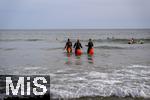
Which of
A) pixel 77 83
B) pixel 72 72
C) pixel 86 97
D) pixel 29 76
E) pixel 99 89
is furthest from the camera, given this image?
pixel 72 72

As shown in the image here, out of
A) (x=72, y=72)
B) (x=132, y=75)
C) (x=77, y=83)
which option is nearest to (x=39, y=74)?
(x=72, y=72)

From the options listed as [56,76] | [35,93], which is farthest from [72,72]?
[35,93]

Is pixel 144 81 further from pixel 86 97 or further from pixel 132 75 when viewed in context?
pixel 86 97

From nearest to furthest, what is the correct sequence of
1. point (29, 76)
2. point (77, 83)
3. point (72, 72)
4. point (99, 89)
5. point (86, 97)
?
point (86, 97) < point (99, 89) < point (77, 83) < point (29, 76) < point (72, 72)

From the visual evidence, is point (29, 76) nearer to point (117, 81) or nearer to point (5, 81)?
point (5, 81)

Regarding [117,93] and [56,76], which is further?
[56,76]

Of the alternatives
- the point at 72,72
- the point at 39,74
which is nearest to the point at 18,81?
the point at 39,74

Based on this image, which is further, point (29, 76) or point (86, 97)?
point (29, 76)

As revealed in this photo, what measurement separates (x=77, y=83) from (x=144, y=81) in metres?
3.25

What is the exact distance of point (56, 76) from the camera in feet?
43.4

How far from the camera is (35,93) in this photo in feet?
32.2

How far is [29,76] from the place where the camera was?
517 inches

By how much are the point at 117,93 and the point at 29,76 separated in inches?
207

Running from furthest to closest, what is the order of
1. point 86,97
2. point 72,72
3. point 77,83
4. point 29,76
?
point 72,72, point 29,76, point 77,83, point 86,97
